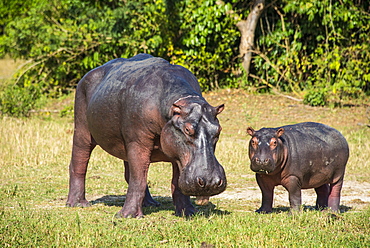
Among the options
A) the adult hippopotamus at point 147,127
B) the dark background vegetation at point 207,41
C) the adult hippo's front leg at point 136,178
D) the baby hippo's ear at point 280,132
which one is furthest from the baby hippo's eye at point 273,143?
the dark background vegetation at point 207,41

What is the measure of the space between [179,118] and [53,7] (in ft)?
47.0

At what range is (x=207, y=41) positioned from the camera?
18094 millimetres

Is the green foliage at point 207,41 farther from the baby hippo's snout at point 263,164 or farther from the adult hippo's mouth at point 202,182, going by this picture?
the adult hippo's mouth at point 202,182

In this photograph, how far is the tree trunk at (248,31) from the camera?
57.6ft

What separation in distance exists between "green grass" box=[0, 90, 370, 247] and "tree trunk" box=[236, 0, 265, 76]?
13.3 ft

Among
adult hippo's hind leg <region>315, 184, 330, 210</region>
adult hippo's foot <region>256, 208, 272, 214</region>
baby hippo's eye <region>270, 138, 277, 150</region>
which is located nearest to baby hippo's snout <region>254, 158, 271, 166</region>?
baby hippo's eye <region>270, 138, 277, 150</region>

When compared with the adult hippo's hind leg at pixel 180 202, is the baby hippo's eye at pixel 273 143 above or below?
above

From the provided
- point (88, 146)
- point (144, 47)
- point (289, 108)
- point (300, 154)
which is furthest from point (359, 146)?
point (144, 47)

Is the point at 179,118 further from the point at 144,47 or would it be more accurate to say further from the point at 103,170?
the point at 144,47

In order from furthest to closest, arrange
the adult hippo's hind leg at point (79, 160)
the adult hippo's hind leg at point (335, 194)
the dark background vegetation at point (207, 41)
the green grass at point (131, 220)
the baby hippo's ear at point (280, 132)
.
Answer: the dark background vegetation at point (207, 41), the adult hippo's hind leg at point (79, 160), the adult hippo's hind leg at point (335, 194), the baby hippo's ear at point (280, 132), the green grass at point (131, 220)

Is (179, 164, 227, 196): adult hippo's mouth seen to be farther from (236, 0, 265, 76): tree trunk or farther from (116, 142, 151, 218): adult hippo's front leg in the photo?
(236, 0, 265, 76): tree trunk

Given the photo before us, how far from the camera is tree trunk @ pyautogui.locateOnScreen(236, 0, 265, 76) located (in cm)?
1755

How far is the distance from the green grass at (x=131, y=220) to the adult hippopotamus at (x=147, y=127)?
1.37 ft

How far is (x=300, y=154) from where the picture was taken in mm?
6598
